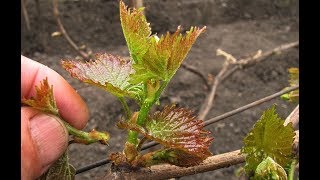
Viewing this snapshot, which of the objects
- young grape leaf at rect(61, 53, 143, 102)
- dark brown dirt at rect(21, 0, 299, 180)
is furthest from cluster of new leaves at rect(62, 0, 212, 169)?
dark brown dirt at rect(21, 0, 299, 180)

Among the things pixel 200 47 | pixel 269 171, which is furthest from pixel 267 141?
pixel 200 47

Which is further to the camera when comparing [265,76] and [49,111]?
[265,76]

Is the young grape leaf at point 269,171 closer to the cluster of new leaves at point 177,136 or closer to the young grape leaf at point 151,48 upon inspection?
the cluster of new leaves at point 177,136

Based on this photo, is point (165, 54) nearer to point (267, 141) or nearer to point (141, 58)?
point (141, 58)

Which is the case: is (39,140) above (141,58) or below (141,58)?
below

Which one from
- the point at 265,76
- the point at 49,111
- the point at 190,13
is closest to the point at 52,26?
the point at 190,13

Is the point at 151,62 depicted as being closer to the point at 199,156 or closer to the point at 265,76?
the point at 199,156
